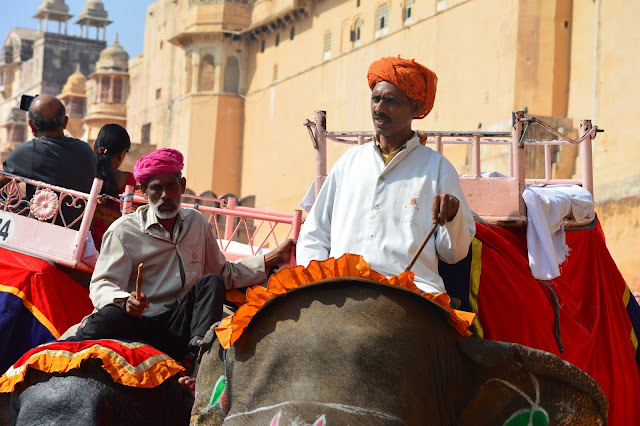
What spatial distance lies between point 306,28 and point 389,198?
109 ft

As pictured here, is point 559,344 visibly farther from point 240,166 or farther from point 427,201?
point 240,166

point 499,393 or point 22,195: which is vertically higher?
point 22,195

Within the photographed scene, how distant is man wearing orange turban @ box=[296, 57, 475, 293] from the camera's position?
3951mm

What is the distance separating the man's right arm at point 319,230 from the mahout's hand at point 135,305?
1.91ft

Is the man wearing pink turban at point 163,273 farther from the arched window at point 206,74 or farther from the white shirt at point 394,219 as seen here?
the arched window at point 206,74

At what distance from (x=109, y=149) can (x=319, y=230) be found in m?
2.68

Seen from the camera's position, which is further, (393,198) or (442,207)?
(393,198)

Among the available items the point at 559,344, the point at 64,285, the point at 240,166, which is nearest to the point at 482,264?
the point at 559,344

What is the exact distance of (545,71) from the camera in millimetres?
25156

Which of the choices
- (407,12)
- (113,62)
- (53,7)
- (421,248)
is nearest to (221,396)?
(421,248)

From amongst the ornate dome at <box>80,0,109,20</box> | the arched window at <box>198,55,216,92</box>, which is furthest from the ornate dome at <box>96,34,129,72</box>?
the ornate dome at <box>80,0,109,20</box>

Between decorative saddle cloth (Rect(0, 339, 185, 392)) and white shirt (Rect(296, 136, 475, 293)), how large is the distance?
65 cm

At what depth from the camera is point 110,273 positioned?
4508 millimetres

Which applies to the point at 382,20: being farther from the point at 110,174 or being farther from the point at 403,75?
the point at 403,75
